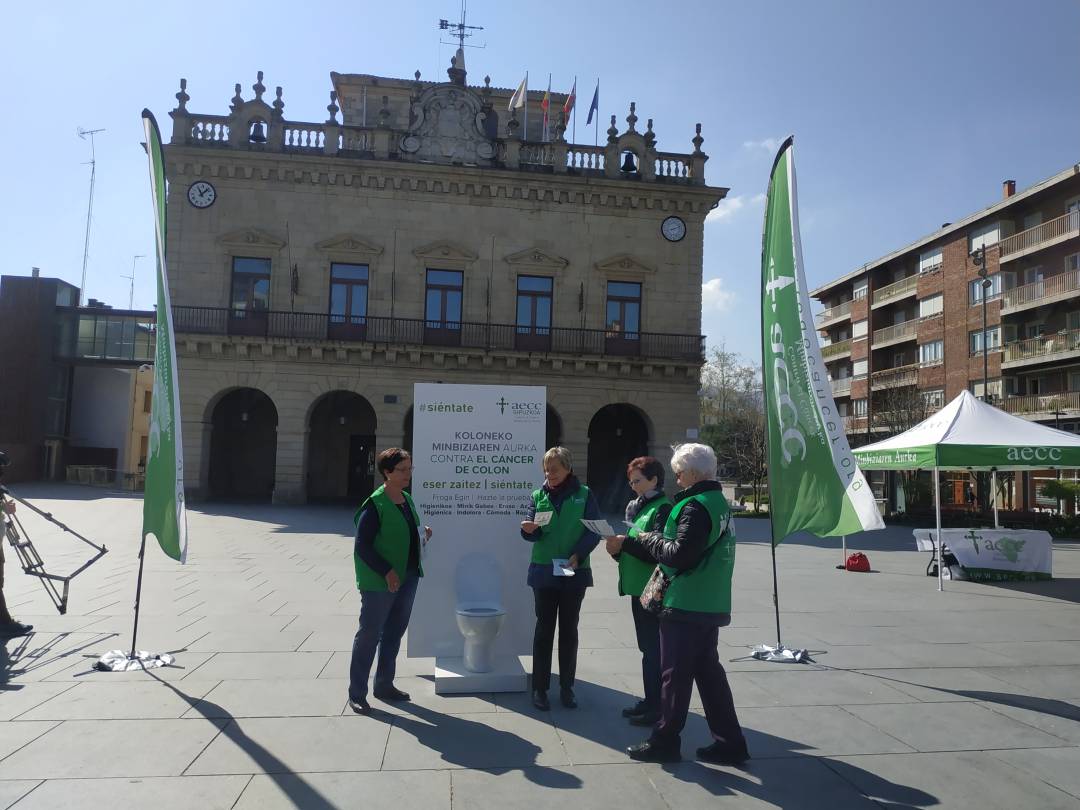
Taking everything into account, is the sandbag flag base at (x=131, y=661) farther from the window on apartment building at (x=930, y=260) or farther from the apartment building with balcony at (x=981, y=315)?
the window on apartment building at (x=930, y=260)

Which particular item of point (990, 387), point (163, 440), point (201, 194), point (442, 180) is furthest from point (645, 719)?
point (990, 387)

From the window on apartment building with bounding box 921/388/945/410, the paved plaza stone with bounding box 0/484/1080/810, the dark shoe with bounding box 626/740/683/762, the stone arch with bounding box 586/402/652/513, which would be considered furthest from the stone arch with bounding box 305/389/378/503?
the window on apartment building with bounding box 921/388/945/410

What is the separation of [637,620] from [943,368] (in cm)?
4755

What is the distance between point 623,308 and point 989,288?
26113mm

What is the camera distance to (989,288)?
42.8 meters

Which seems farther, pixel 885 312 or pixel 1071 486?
pixel 885 312

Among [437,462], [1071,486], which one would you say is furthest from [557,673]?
[1071,486]

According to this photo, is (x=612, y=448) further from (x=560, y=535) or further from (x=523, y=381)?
(x=560, y=535)

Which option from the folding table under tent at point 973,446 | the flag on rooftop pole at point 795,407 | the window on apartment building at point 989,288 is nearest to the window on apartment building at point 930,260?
the window on apartment building at point 989,288

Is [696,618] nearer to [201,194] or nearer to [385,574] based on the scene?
[385,574]

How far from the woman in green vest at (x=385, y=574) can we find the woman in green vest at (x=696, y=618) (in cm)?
189

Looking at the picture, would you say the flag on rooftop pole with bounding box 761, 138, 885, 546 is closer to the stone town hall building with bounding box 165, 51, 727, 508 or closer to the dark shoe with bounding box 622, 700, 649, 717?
the dark shoe with bounding box 622, 700, 649, 717

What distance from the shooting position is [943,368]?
46562 millimetres

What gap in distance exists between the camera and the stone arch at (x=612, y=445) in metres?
30.4
